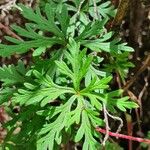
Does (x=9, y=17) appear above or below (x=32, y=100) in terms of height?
above

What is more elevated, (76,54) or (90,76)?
(76,54)

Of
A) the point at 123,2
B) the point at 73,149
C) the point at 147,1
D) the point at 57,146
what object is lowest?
the point at 73,149

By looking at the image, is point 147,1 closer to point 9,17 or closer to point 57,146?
point 9,17

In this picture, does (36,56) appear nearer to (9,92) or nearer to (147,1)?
(9,92)

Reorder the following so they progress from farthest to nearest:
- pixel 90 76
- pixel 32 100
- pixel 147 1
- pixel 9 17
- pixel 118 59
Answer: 1. pixel 9 17
2. pixel 147 1
3. pixel 118 59
4. pixel 90 76
5. pixel 32 100

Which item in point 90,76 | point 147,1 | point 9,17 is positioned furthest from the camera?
point 9,17

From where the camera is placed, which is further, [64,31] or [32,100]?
[64,31]

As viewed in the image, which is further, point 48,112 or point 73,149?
point 73,149

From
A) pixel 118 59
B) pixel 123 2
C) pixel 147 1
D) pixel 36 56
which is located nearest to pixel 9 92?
pixel 36 56

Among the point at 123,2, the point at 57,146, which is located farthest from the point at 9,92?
the point at 123,2
